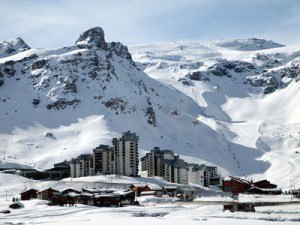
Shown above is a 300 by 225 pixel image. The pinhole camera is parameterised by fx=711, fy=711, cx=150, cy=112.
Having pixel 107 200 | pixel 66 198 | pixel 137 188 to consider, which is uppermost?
pixel 137 188

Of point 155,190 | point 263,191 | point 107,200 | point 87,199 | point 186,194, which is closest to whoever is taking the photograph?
point 107,200

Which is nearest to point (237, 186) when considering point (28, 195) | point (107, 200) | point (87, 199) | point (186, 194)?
point (186, 194)

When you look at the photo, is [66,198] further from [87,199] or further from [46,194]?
[46,194]

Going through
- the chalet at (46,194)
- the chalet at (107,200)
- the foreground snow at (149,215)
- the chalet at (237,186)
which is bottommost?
the foreground snow at (149,215)

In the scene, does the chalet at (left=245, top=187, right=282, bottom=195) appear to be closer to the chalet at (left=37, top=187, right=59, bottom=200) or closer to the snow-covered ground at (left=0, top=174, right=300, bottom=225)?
the snow-covered ground at (left=0, top=174, right=300, bottom=225)

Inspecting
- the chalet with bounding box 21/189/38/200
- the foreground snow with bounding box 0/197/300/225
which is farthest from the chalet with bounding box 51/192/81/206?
the chalet with bounding box 21/189/38/200

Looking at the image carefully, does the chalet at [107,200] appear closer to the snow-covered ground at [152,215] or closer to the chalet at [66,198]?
the chalet at [66,198]

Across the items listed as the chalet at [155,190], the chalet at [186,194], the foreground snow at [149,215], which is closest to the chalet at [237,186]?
the chalet at [186,194]

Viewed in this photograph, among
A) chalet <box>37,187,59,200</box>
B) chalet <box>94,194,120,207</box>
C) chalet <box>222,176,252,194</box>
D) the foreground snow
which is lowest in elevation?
the foreground snow

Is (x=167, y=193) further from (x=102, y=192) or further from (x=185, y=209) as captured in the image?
(x=185, y=209)

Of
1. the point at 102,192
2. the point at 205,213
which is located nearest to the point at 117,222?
the point at 205,213

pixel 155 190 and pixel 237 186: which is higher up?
pixel 237 186

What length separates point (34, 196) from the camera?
517 feet

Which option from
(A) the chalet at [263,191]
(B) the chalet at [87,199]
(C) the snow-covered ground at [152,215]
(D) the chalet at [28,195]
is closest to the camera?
(C) the snow-covered ground at [152,215]
